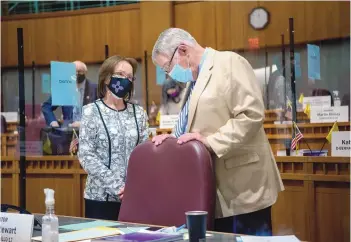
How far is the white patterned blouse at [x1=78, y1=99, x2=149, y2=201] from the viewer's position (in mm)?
2326

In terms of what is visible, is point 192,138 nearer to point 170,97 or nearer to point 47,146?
point 47,146

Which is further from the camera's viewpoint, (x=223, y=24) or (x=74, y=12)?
(x=223, y=24)

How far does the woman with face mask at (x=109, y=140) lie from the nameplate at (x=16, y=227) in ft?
2.80

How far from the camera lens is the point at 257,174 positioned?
1.93 m

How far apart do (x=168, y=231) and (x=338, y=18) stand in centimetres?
374

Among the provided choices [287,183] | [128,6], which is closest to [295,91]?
[287,183]

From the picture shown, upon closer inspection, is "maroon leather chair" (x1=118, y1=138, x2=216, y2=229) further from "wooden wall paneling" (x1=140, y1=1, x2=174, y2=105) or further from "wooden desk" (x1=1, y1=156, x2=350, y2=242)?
"wooden wall paneling" (x1=140, y1=1, x2=174, y2=105)

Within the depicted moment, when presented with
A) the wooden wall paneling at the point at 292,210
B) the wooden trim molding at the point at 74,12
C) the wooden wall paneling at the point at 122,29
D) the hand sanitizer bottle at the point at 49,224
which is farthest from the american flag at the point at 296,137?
the wooden wall paneling at the point at 122,29

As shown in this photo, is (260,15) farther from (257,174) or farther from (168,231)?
(168,231)

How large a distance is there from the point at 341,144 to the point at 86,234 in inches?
67.1

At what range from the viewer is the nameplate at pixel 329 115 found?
312cm

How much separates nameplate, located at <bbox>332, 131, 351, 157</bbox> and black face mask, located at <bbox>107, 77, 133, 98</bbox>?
111 cm

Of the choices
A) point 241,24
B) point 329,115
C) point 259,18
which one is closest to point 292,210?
point 329,115

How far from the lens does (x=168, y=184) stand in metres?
1.86
